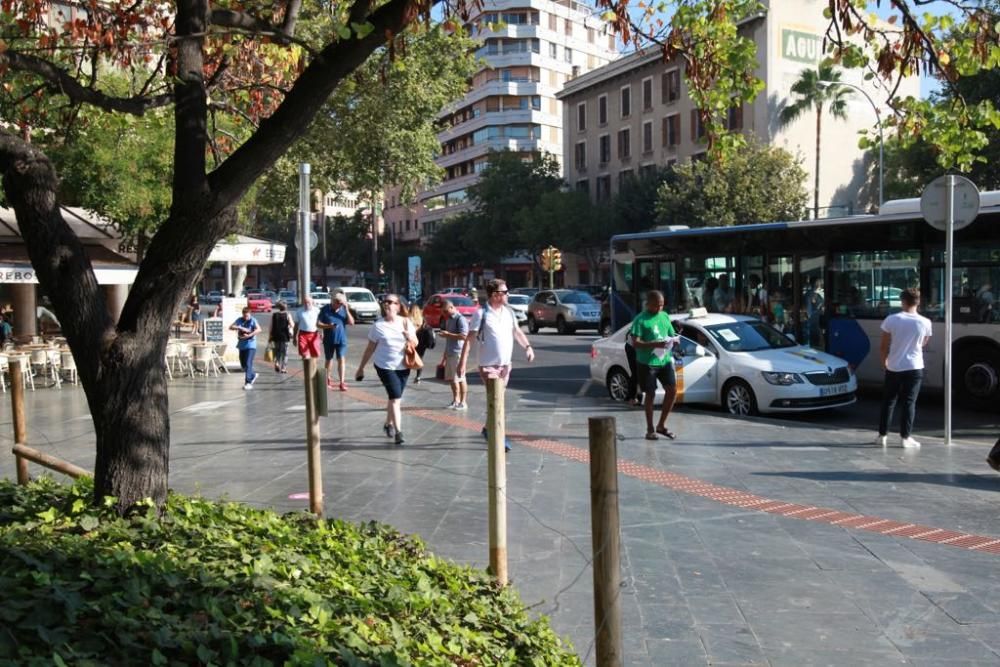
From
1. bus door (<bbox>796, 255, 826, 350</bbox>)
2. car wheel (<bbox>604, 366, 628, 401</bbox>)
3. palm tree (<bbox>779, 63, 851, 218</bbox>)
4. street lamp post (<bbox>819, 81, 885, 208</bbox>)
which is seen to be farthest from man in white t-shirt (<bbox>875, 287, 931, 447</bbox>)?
palm tree (<bbox>779, 63, 851, 218</bbox>)

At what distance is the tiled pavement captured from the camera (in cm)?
501

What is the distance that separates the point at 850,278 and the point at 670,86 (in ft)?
141

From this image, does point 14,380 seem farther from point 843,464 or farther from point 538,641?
point 843,464

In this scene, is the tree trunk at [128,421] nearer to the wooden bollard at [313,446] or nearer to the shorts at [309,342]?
the wooden bollard at [313,446]

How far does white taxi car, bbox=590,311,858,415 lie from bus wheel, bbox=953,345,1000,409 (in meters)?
1.64

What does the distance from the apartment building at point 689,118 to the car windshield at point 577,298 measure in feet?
43.9

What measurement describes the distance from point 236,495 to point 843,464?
568 centimetres

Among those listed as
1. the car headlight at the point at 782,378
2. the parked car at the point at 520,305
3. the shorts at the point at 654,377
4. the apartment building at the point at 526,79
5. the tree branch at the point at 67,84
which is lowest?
the car headlight at the point at 782,378

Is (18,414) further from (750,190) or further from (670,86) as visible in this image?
(670,86)

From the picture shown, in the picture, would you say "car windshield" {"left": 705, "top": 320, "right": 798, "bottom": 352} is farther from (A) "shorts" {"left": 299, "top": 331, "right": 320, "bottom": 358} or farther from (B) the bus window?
(A) "shorts" {"left": 299, "top": 331, "right": 320, "bottom": 358}

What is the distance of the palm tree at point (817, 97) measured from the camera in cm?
4850

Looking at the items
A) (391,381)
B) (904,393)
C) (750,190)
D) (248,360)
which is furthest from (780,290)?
(750,190)

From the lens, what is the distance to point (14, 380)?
7148 millimetres

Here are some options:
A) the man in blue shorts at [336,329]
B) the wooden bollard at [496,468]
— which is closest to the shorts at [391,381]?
the wooden bollard at [496,468]
